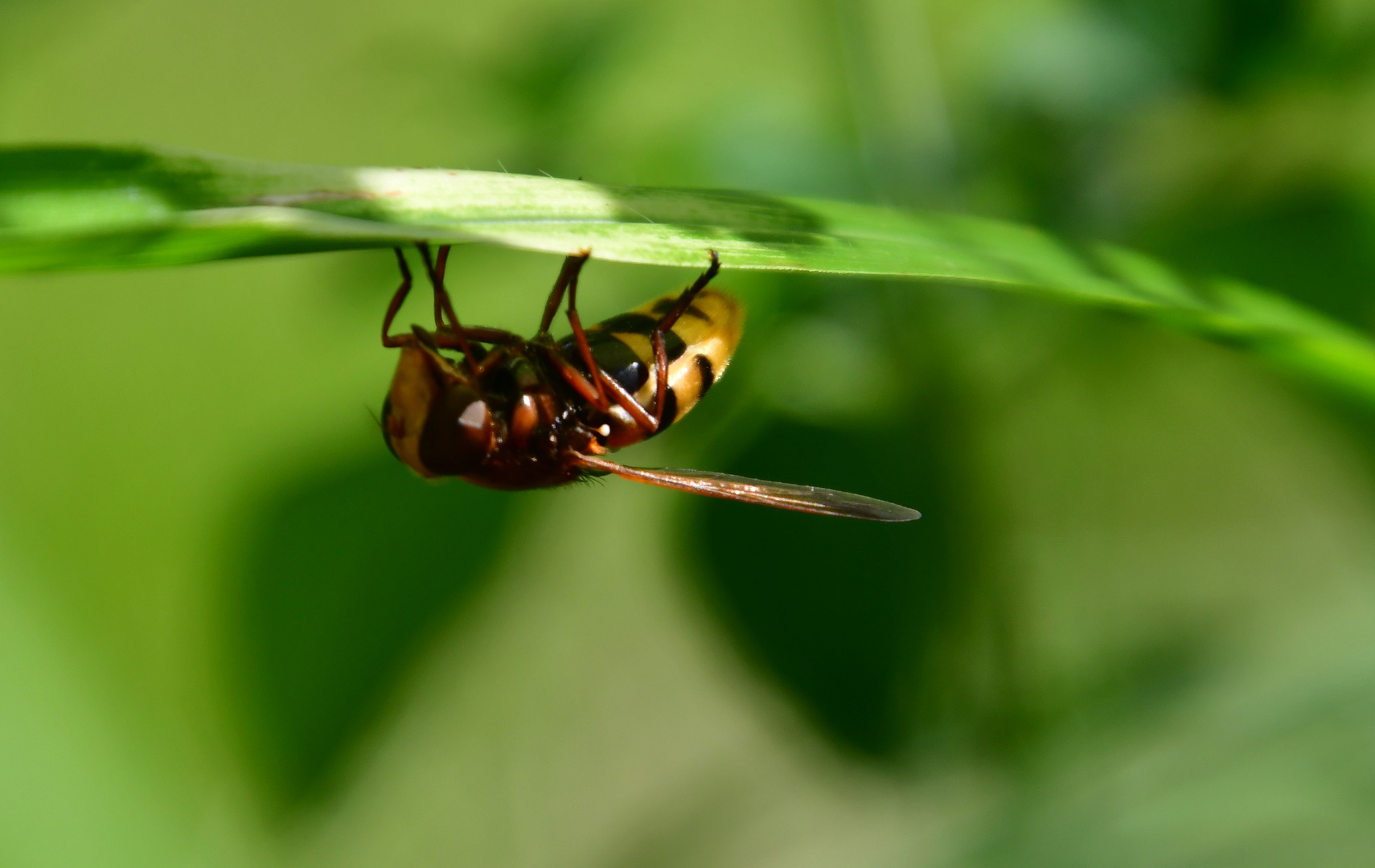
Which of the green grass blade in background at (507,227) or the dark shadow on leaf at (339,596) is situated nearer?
the green grass blade in background at (507,227)

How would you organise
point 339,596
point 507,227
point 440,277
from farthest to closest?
point 339,596, point 440,277, point 507,227

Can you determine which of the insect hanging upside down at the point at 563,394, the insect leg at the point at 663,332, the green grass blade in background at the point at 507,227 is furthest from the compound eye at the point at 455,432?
the green grass blade in background at the point at 507,227

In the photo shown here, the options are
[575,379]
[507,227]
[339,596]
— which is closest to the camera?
[507,227]

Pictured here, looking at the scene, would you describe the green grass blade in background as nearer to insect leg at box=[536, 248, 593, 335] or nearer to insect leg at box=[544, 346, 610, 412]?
insect leg at box=[536, 248, 593, 335]

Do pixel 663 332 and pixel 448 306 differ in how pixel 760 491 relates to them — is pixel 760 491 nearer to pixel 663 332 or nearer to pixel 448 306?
pixel 663 332

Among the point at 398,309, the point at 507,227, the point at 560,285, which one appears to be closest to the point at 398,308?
the point at 398,309

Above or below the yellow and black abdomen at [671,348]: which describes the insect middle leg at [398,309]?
below

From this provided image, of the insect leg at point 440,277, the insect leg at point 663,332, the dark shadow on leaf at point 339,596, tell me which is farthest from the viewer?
the dark shadow on leaf at point 339,596

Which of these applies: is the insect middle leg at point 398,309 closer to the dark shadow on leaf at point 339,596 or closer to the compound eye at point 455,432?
the compound eye at point 455,432
